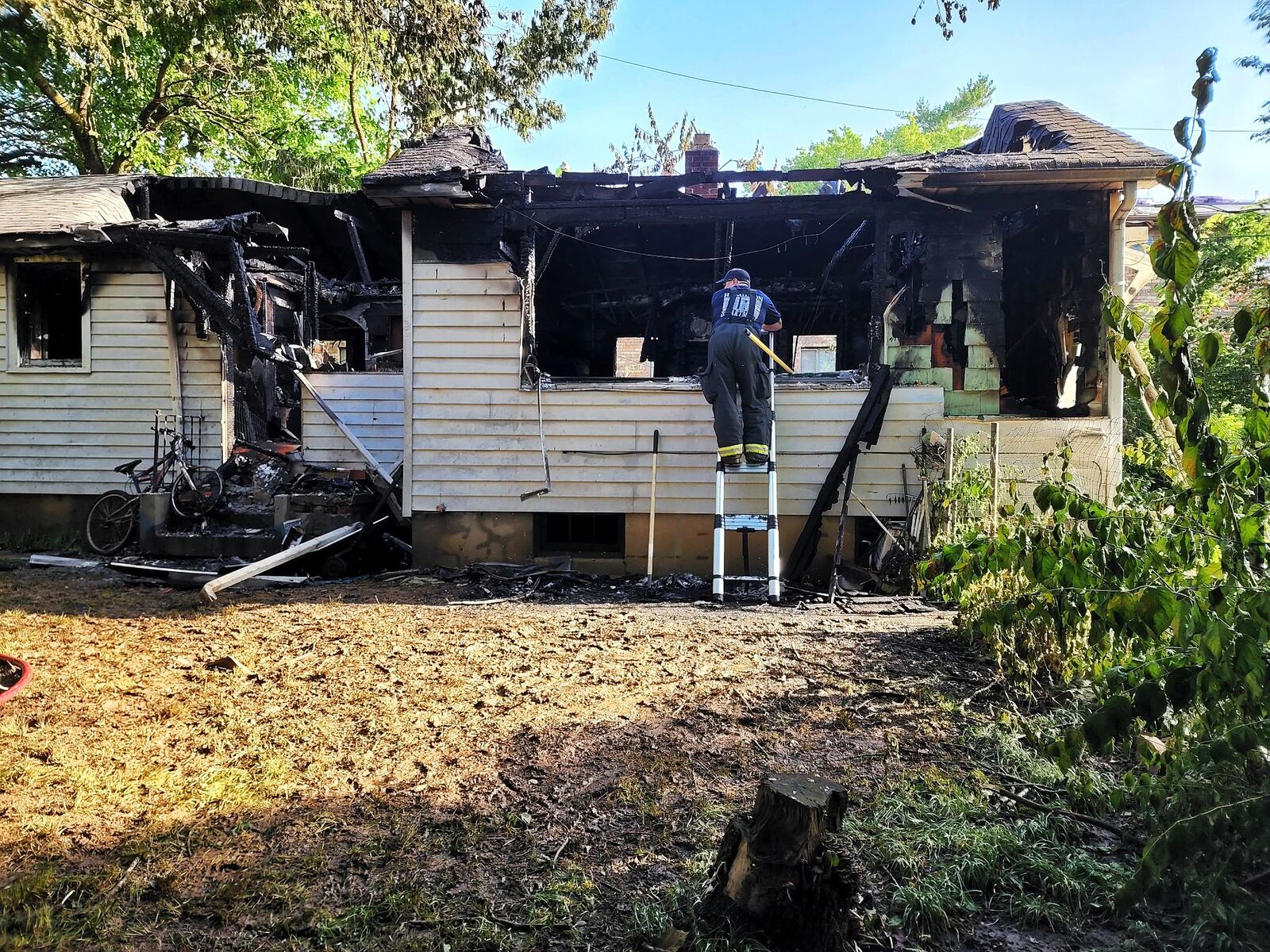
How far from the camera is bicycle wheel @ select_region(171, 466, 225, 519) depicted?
8.58m

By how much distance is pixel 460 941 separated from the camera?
7.06 ft

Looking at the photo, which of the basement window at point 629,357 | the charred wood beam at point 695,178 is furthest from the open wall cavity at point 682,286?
the basement window at point 629,357

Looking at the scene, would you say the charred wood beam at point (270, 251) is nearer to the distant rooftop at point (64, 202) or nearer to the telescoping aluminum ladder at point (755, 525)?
the distant rooftop at point (64, 202)

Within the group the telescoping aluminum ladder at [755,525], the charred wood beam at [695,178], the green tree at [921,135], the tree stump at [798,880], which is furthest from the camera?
the green tree at [921,135]

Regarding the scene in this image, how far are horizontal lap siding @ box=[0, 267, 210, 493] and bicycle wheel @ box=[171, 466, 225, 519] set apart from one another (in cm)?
198

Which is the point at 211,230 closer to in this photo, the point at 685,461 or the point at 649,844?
the point at 685,461

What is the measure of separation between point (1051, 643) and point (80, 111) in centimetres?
2304

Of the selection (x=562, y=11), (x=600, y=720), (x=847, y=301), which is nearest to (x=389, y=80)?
(x=562, y=11)

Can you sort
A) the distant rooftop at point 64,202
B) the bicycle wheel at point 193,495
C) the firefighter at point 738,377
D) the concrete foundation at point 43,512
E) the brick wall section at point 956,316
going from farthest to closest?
the concrete foundation at point 43,512, the distant rooftop at point 64,202, the bicycle wheel at point 193,495, the brick wall section at point 956,316, the firefighter at point 738,377

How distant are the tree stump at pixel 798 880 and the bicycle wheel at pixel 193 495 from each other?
8312 mm

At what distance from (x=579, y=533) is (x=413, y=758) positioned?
5.22 meters

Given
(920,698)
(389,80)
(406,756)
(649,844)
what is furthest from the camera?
(389,80)

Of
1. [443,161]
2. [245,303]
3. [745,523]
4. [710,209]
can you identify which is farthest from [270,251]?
[745,523]

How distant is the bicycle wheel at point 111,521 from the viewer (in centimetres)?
923
